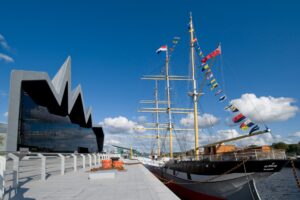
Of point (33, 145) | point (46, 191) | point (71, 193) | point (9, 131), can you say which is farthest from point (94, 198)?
point (33, 145)

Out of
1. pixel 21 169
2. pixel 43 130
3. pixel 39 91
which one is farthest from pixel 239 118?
pixel 43 130

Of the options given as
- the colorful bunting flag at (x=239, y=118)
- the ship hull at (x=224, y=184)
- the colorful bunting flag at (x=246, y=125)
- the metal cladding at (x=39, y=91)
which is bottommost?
the ship hull at (x=224, y=184)

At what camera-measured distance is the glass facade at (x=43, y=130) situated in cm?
2772

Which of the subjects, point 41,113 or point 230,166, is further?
point 41,113

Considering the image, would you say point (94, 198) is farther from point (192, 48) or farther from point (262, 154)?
point (192, 48)

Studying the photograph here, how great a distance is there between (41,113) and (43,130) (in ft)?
8.41

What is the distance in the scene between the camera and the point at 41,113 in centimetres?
3369

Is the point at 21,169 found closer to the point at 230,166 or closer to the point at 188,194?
the point at 230,166

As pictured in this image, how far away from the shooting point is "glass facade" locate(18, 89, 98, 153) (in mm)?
27720

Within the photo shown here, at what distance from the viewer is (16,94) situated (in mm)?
25844

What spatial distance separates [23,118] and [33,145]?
15.6 feet

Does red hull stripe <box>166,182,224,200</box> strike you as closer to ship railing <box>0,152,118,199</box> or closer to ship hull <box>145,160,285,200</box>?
ship hull <box>145,160,285,200</box>

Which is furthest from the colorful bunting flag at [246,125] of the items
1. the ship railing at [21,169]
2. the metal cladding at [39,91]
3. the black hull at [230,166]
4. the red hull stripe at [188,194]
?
the metal cladding at [39,91]

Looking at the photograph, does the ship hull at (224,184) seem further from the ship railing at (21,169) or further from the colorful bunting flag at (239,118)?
the ship railing at (21,169)
